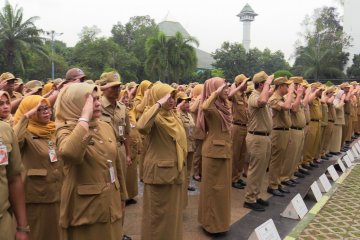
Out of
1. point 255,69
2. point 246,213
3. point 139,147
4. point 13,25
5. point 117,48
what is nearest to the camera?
point 246,213

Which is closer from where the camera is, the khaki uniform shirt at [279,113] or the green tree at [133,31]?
the khaki uniform shirt at [279,113]

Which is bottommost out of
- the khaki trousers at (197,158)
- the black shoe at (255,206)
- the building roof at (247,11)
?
the black shoe at (255,206)

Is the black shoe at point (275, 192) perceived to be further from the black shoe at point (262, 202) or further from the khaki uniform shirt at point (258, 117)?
the khaki uniform shirt at point (258, 117)

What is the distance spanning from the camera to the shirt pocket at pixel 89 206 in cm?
246

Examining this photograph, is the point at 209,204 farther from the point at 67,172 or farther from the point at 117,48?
the point at 117,48

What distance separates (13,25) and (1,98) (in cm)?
2676

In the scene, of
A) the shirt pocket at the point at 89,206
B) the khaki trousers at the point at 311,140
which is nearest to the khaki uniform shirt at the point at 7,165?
the shirt pocket at the point at 89,206

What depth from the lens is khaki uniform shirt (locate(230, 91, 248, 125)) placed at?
6477 mm

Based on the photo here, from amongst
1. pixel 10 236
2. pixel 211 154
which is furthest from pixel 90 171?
pixel 211 154

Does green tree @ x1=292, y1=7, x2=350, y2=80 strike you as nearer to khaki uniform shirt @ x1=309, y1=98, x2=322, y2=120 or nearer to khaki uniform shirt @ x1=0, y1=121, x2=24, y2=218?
khaki uniform shirt @ x1=309, y1=98, x2=322, y2=120

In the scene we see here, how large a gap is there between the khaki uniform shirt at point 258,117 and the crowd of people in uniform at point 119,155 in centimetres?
2

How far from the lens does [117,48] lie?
36.3 metres

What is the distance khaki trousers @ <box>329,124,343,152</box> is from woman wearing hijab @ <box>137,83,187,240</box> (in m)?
7.03

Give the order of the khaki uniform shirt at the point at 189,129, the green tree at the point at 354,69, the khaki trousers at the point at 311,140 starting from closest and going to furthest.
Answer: the khaki uniform shirt at the point at 189,129
the khaki trousers at the point at 311,140
the green tree at the point at 354,69
